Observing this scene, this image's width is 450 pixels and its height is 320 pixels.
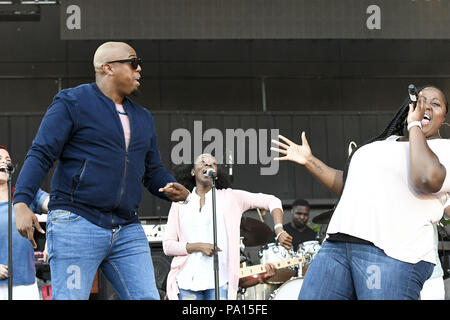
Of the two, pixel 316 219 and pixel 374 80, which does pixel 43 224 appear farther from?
pixel 374 80

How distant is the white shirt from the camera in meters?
5.17

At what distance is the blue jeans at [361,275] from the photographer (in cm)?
263

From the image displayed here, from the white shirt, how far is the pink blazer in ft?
0.12

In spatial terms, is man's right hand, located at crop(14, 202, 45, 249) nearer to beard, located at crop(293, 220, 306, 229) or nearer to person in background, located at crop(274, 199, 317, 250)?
person in background, located at crop(274, 199, 317, 250)

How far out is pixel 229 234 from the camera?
5.34m

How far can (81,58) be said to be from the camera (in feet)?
44.2

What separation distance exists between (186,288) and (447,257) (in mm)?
3637

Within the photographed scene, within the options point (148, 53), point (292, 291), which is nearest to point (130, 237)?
point (292, 291)

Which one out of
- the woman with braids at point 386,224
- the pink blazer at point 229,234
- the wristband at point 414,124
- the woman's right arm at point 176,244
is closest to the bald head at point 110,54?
the woman with braids at point 386,224

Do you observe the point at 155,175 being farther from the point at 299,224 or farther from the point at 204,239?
the point at 299,224

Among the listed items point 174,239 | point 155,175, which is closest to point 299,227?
point 174,239

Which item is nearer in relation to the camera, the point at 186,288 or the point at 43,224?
the point at 186,288

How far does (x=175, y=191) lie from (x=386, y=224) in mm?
1028

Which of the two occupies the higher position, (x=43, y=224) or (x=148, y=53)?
(x=148, y=53)
